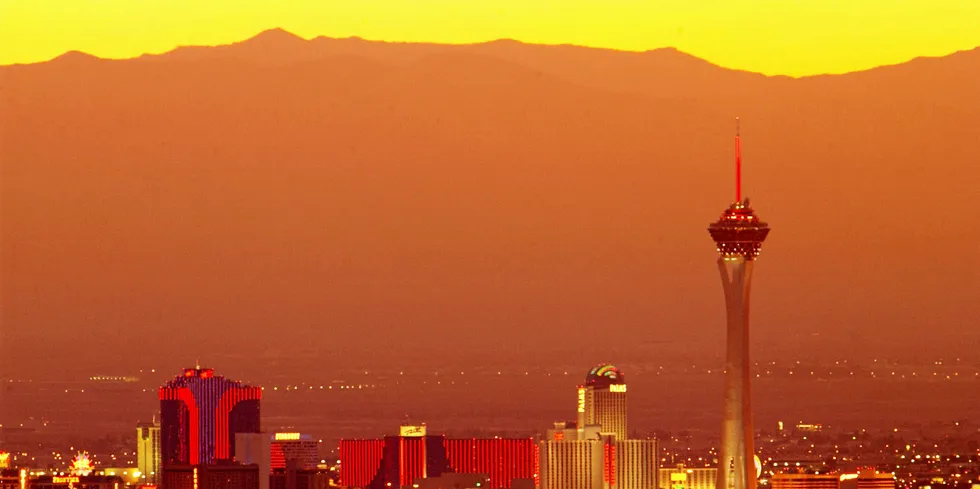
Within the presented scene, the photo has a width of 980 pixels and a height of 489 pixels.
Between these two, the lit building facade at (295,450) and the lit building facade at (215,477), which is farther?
the lit building facade at (295,450)

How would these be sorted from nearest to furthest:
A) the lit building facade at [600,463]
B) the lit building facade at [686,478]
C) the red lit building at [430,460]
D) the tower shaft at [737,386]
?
the tower shaft at [737,386] < the lit building facade at [600,463] < the lit building facade at [686,478] < the red lit building at [430,460]

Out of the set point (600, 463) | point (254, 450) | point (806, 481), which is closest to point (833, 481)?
point (806, 481)

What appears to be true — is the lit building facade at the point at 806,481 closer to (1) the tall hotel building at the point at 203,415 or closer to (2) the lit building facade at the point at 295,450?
(2) the lit building facade at the point at 295,450

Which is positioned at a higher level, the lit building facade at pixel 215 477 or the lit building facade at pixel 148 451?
the lit building facade at pixel 148 451

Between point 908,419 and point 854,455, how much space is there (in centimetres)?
783

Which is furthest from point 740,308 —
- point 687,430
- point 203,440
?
point 687,430

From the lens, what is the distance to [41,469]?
379 feet

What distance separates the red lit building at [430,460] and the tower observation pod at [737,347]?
33243 mm

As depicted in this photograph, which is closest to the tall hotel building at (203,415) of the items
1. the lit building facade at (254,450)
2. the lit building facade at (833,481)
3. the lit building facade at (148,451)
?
the lit building facade at (148,451)

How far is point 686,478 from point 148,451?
2318 cm

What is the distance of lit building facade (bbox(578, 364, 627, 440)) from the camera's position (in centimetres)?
11025

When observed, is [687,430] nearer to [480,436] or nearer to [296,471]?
[480,436]

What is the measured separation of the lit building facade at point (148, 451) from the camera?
4363 inches

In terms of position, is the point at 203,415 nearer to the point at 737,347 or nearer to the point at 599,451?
the point at 599,451
